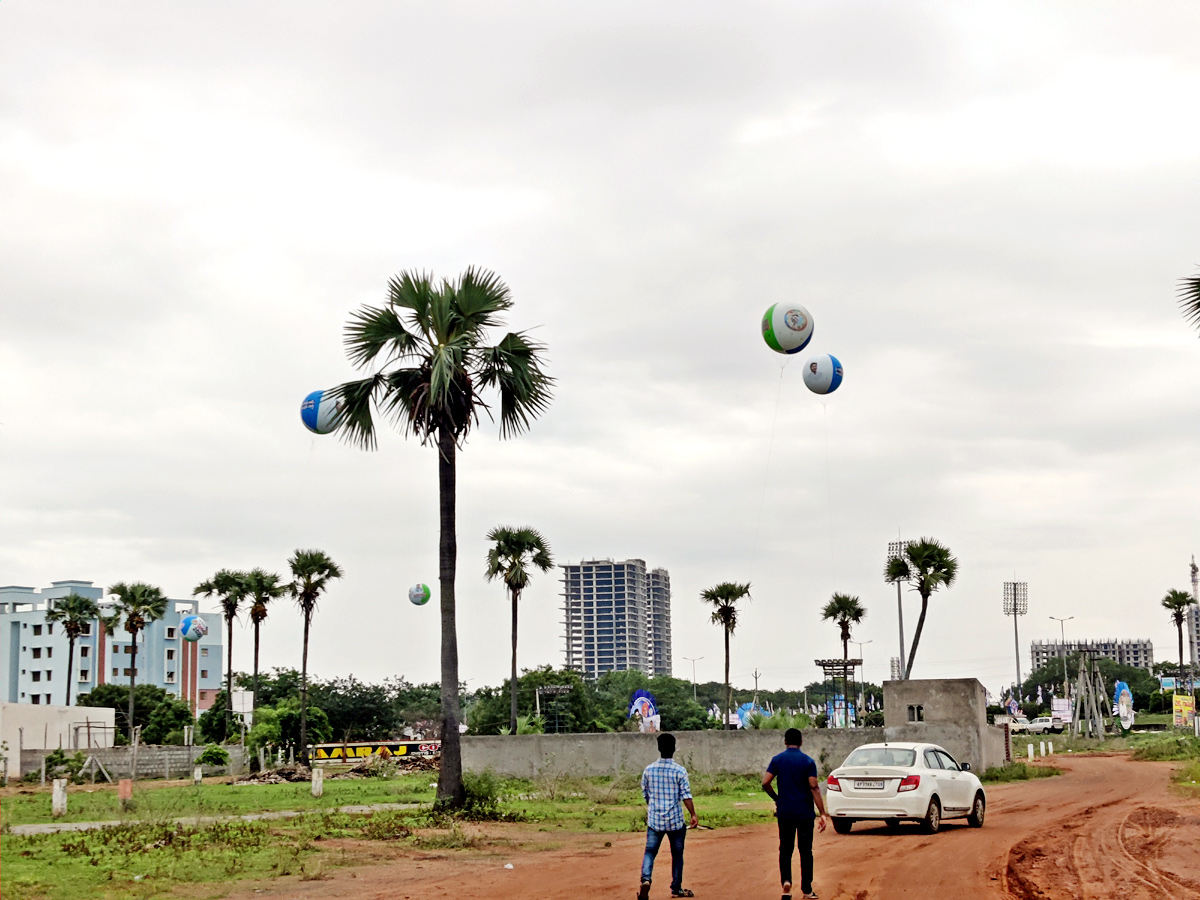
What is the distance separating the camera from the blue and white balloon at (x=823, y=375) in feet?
87.7

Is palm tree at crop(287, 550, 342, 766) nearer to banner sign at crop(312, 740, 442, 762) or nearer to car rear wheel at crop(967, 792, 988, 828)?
banner sign at crop(312, 740, 442, 762)

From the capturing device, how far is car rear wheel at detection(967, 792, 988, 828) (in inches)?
874

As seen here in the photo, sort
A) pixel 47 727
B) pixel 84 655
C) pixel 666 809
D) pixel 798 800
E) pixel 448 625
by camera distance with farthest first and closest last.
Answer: pixel 84 655, pixel 47 727, pixel 448 625, pixel 798 800, pixel 666 809

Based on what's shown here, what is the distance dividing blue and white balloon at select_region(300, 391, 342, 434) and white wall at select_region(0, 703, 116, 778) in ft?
140

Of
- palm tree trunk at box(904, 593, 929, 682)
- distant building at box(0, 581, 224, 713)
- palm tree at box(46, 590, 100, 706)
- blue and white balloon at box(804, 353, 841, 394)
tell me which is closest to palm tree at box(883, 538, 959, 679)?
palm tree trunk at box(904, 593, 929, 682)

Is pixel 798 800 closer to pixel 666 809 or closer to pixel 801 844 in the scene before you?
pixel 801 844

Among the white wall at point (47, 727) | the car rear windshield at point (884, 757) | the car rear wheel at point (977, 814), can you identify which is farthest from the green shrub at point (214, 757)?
the car rear wheel at point (977, 814)

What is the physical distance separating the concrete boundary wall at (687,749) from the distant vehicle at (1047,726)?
73.1 metres

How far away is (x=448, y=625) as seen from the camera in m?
24.1

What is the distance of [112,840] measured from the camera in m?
19.1

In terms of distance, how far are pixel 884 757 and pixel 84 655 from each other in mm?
117752

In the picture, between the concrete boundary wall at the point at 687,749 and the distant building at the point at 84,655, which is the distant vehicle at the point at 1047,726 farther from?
the distant building at the point at 84,655

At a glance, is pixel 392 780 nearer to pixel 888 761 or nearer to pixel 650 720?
pixel 650 720

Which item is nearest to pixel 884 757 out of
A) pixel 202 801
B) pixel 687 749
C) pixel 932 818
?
pixel 932 818
